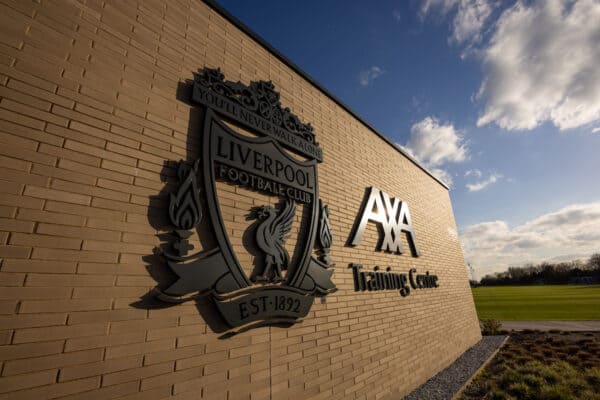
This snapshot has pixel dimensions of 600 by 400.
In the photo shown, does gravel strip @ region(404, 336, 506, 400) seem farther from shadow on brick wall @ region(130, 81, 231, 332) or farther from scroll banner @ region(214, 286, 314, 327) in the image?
shadow on brick wall @ region(130, 81, 231, 332)

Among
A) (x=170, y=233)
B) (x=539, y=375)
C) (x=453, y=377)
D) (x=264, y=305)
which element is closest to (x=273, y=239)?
(x=264, y=305)

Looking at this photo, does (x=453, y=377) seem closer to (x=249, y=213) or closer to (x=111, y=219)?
(x=249, y=213)

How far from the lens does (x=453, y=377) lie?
16.2 ft

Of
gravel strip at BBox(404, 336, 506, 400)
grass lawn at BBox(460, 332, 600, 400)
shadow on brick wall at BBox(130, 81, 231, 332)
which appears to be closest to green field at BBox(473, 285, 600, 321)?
grass lawn at BBox(460, 332, 600, 400)

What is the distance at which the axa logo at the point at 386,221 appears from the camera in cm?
449

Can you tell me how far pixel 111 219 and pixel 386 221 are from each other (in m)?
4.36

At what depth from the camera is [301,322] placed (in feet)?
9.57

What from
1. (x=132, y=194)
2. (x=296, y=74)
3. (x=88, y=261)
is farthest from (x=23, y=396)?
(x=296, y=74)

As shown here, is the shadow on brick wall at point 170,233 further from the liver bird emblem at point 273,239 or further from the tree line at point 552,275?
the tree line at point 552,275

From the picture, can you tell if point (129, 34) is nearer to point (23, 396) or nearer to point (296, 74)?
point (296, 74)

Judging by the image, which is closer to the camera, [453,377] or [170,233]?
[170,233]

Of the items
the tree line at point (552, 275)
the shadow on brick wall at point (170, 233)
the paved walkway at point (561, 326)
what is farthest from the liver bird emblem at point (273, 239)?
the tree line at point (552, 275)

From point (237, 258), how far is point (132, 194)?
102cm

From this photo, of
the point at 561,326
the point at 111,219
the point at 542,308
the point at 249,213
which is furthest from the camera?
the point at 542,308
